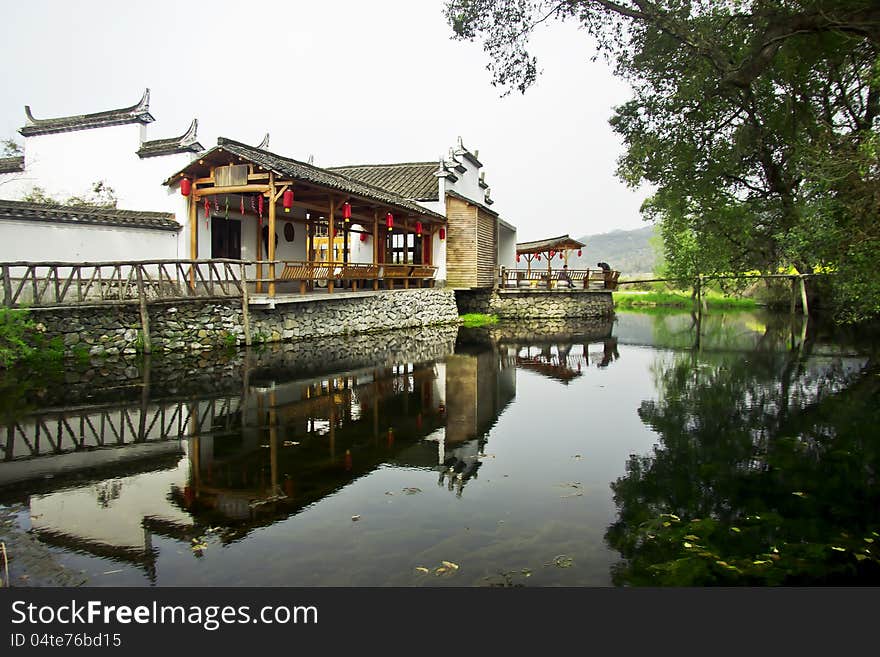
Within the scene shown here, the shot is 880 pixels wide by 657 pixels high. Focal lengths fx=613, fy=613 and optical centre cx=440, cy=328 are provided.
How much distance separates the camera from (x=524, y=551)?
456 cm

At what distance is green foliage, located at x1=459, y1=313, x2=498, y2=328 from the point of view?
1009 inches

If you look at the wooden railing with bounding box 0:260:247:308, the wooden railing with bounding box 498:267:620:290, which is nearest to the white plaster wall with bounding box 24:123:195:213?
the wooden railing with bounding box 0:260:247:308

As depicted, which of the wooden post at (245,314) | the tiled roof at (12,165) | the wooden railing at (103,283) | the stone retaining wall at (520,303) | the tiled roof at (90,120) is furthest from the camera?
the stone retaining wall at (520,303)

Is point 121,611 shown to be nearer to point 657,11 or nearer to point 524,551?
point 524,551

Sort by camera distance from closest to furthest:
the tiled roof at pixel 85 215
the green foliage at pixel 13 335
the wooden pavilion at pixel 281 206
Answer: the green foliage at pixel 13 335
the tiled roof at pixel 85 215
the wooden pavilion at pixel 281 206

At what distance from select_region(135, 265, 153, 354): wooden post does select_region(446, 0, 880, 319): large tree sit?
26.9 feet

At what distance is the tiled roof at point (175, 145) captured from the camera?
1627 cm

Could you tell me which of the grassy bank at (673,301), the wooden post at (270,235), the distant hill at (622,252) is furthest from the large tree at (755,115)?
the distant hill at (622,252)

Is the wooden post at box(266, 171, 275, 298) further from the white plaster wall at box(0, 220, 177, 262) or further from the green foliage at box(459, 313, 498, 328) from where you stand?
the green foliage at box(459, 313, 498, 328)

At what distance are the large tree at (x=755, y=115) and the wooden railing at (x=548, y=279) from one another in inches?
317

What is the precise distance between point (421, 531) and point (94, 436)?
4985 mm

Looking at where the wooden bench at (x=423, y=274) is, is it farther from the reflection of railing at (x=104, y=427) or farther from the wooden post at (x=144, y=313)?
the reflection of railing at (x=104, y=427)

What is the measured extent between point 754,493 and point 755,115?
1403 centimetres

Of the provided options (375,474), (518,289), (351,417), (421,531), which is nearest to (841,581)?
(421,531)
